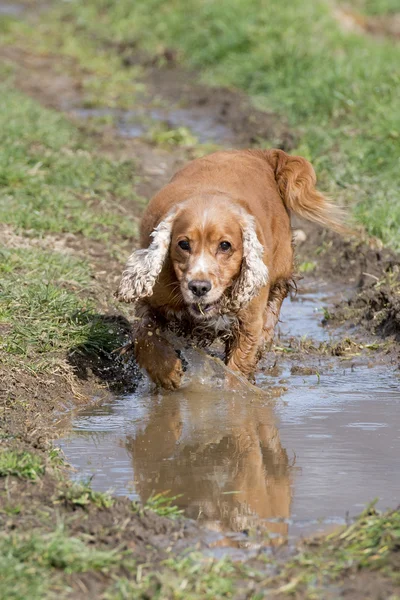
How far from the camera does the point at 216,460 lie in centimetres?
502

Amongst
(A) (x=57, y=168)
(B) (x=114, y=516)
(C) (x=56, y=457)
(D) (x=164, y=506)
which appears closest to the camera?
(B) (x=114, y=516)

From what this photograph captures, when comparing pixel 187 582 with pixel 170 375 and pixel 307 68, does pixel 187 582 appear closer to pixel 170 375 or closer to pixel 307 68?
pixel 170 375

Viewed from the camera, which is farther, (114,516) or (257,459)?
(257,459)

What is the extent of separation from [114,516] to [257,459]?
119cm

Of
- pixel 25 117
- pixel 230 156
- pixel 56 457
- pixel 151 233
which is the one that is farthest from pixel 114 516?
pixel 25 117

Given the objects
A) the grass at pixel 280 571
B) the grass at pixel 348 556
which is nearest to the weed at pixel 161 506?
the grass at pixel 280 571

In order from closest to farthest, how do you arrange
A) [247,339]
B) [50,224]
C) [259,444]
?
1. [259,444]
2. [247,339]
3. [50,224]

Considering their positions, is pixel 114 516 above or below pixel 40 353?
above

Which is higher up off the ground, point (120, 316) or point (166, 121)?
point (120, 316)

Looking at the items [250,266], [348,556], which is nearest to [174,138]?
[250,266]

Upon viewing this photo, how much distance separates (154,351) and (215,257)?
722 millimetres

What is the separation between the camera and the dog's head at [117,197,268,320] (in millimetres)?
5547

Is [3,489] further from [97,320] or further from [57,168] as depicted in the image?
[57,168]

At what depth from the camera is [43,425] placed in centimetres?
525
